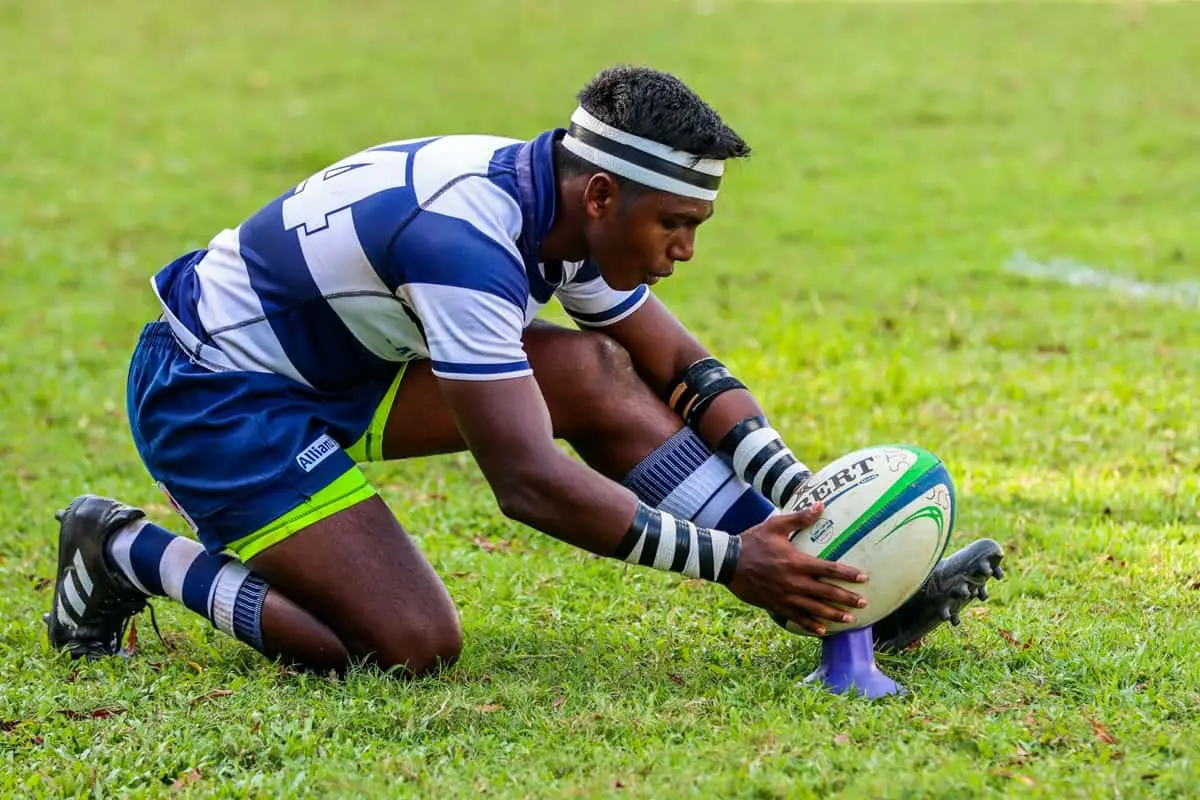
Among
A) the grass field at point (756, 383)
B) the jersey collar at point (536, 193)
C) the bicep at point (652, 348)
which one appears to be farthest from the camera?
the bicep at point (652, 348)

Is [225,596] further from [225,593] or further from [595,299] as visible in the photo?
[595,299]

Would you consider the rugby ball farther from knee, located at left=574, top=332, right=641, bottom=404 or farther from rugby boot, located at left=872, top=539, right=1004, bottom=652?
knee, located at left=574, top=332, right=641, bottom=404

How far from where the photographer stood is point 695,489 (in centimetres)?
456

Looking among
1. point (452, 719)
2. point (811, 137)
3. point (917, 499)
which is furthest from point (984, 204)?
point (452, 719)

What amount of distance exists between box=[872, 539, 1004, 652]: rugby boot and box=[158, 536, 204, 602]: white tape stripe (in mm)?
1973

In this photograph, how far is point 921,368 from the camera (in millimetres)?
7566

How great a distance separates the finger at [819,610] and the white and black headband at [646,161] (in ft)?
3.54

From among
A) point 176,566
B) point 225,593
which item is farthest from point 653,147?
point 176,566

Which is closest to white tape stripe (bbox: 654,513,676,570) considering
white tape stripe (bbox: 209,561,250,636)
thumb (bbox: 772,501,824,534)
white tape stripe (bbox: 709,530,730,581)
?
white tape stripe (bbox: 709,530,730,581)

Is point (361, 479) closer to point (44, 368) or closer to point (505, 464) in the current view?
point (505, 464)

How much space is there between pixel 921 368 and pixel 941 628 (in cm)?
308

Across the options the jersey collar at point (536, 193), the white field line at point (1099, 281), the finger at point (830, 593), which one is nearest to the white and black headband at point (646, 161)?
the jersey collar at point (536, 193)

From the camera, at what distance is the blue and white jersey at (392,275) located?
400 centimetres

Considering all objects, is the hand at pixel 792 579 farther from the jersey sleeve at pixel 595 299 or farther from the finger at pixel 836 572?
the jersey sleeve at pixel 595 299
